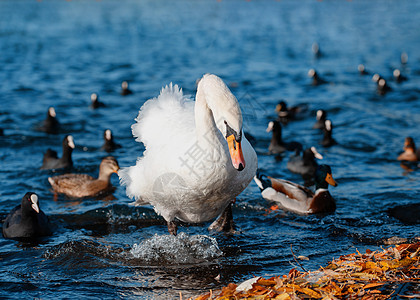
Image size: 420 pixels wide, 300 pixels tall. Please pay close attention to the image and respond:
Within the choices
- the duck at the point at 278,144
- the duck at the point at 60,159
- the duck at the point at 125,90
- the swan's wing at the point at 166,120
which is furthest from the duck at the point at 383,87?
the swan's wing at the point at 166,120

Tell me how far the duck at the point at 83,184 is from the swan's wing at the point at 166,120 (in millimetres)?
3350

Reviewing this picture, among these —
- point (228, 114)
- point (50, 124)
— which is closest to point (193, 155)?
point (228, 114)

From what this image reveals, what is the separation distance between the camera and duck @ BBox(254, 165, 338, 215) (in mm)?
9598

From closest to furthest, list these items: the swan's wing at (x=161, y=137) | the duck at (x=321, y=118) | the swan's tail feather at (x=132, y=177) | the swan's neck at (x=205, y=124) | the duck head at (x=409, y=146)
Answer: the swan's neck at (x=205, y=124) → the swan's wing at (x=161, y=137) → the swan's tail feather at (x=132, y=177) → the duck head at (x=409, y=146) → the duck at (x=321, y=118)

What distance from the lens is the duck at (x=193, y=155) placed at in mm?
5754

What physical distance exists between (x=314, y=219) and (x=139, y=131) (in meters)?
3.28

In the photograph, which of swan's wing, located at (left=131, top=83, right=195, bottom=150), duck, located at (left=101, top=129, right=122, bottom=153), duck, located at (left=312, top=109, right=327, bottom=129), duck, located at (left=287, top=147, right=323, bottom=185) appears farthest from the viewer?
duck, located at (left=312, top=109, right=327, bottom=129)

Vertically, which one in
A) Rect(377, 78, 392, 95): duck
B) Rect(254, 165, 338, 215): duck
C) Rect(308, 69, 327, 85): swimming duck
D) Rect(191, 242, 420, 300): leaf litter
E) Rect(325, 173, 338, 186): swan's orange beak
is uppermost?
Rect(308, 69, 327, 85): swimming duck

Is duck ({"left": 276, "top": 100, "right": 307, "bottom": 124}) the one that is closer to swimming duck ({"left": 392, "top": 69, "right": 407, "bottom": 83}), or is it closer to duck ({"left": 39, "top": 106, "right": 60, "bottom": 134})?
swimming duck ({"left": 392, "top": 69, "right": 407, "bottom": 83})

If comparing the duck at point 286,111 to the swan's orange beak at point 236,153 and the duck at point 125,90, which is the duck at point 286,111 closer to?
the duck at point 125,90

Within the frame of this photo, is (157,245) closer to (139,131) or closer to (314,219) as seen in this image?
(139,131)

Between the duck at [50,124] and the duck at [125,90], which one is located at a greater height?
the duck at [125,90]

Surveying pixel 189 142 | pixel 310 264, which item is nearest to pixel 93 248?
pixel 189 142

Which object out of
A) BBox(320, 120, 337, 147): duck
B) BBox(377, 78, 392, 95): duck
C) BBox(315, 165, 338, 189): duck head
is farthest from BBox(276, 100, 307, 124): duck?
BBox(315, 165, 338, 189): duck head
